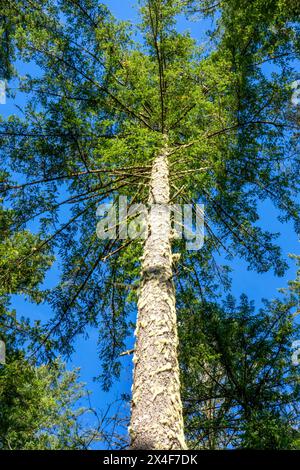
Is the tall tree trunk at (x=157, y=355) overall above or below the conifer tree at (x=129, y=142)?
below

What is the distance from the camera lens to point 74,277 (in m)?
7.04

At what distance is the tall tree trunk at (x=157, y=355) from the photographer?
291 centimetres

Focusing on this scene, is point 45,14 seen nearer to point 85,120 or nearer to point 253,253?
point 85,120

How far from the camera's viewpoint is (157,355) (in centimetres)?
347

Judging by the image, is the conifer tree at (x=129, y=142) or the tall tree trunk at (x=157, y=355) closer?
the tall tree trunk at (x=157, y=355)

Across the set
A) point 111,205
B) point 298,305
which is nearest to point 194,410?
point 298,305

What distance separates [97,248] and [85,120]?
2320 mm

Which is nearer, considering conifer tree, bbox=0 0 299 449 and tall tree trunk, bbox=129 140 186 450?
tall tree trunk, bbox=129 140 186 450

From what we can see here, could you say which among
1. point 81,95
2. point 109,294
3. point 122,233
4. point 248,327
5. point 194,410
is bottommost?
point 194,410

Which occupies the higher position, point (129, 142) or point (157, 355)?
point (129, 142)

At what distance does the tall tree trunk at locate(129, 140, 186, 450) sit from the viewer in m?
2.91

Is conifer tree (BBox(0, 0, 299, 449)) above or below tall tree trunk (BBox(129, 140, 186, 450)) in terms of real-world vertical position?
above

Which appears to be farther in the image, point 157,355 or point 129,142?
point 129,142

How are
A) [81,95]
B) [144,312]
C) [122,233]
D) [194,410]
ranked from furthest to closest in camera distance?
[81,95] < [122,233] < [194,410] < [144,312]
